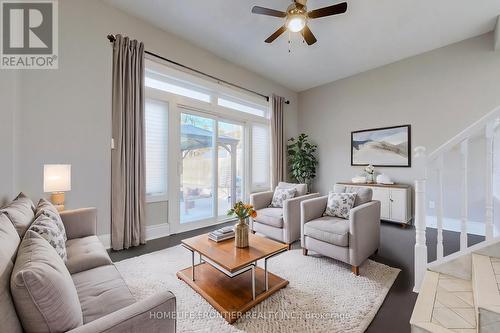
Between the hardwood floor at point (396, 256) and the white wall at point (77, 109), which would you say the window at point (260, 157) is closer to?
the hardwood floor at point (396, 256)

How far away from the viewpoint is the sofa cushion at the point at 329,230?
2357mm

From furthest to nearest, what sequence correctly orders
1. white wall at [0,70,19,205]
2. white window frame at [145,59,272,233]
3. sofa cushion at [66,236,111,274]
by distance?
white window frame at [145,59,272,233], white wall at [0,70,19,205], sofa cushion at [66,236,111,274]

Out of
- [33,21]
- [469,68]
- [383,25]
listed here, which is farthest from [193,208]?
[469,68]

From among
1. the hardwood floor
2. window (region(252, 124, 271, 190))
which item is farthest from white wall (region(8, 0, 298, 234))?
window (region(252, 124, 271, 190))

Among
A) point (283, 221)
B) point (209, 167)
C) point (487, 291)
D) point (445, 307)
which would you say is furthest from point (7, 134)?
point (487, 291)

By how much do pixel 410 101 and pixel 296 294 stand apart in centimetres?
436

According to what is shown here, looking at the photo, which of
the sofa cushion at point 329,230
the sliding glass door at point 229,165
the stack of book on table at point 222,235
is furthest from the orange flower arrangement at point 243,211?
the sliding glass door at point 229,165

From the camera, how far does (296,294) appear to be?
6.50 ft

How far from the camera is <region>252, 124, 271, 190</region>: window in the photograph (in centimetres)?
509

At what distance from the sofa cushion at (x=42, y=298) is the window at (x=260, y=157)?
4240 millimetres

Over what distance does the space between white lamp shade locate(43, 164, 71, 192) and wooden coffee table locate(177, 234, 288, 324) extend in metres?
1.51

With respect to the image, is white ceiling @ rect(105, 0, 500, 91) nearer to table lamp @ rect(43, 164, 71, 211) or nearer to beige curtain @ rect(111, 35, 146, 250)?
beige curtain @ rect(111, 35, 146, 250)

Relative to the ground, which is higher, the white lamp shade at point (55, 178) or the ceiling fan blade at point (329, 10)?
the ceiling fan blade at point (329, 10)

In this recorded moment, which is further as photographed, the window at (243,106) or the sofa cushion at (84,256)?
the window at (243,106)
